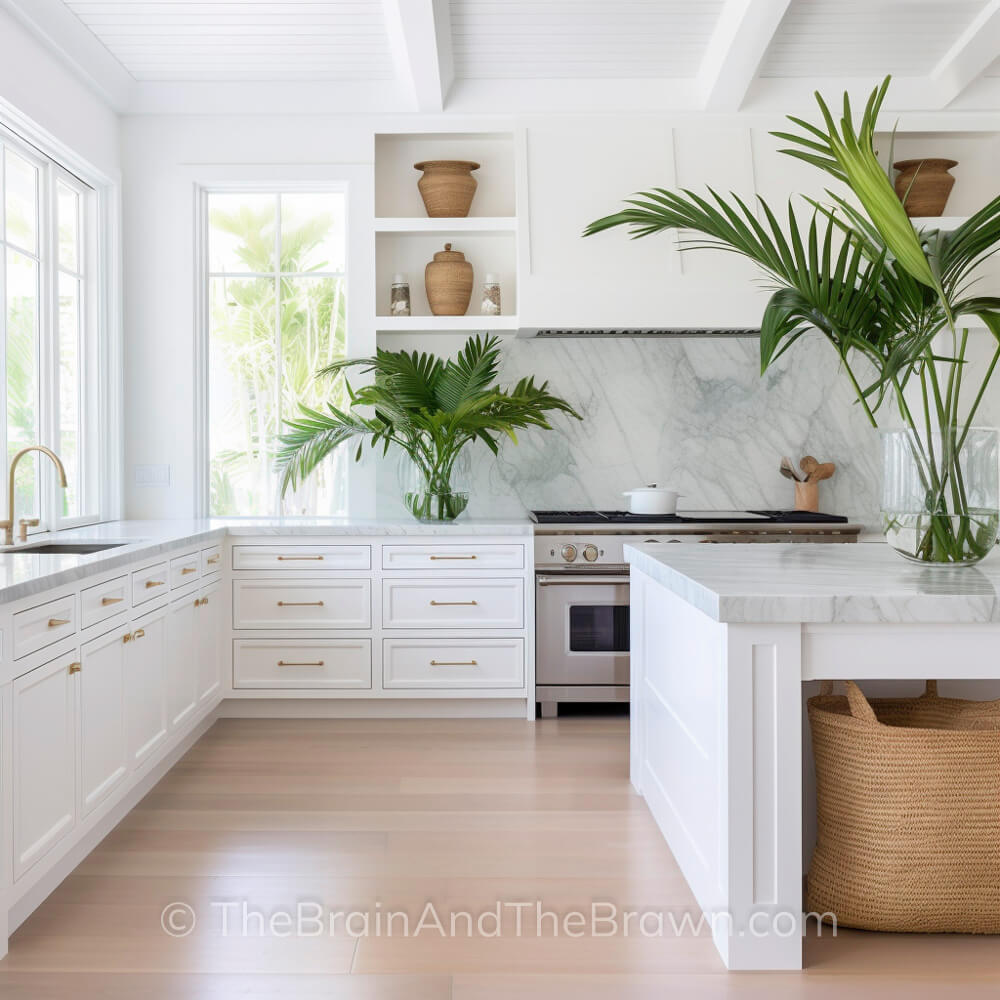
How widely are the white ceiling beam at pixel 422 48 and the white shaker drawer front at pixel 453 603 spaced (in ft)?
6.88

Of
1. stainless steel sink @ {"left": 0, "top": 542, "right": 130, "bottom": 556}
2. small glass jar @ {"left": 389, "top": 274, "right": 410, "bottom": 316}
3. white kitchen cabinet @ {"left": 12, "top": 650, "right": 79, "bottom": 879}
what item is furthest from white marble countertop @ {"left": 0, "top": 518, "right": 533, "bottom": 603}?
small glass jar @ {"left": 389, "top": 274, "right": 410, "bottom": 316}

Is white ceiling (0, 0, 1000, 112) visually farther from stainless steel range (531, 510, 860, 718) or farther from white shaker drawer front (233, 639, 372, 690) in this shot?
white shaker drawer front (233, 639, 372, 690)

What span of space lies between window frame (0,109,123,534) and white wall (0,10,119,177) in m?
0.08

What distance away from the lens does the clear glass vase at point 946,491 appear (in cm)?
217

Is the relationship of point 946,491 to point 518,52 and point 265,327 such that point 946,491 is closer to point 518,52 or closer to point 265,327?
point 518,52

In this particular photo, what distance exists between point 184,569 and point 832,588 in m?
2.30

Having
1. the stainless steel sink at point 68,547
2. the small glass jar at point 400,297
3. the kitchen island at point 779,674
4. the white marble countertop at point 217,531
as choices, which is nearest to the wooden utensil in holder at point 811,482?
the white marble countertop at point 217,531

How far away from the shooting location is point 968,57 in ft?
12.9

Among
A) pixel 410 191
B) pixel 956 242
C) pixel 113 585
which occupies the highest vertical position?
pixel 410 191

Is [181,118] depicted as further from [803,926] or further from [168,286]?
[803,926]

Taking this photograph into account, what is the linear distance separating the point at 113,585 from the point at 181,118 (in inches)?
104

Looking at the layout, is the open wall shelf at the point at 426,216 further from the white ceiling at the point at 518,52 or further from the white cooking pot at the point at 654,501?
the white cooking pot at the point at 654,501

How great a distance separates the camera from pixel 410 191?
4.53m

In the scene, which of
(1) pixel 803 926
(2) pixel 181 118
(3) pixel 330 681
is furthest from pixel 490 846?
(2) pixel 181 118
